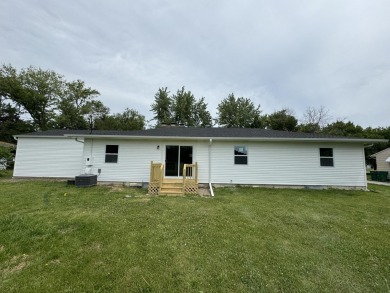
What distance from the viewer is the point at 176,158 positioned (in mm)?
9719

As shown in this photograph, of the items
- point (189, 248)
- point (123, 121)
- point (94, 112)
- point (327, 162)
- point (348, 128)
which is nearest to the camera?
point (189, 248)

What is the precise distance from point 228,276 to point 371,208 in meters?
6.46

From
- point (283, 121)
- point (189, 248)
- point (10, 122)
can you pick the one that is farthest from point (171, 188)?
point (10, 122)

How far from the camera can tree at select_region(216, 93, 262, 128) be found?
27438mm

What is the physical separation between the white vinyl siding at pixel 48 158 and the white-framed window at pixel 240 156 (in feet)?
31.1

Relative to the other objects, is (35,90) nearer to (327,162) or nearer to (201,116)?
(201,116)

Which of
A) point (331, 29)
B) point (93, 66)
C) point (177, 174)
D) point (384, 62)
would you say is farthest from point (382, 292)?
point (93, 66)

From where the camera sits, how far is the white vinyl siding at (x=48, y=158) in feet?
38.5

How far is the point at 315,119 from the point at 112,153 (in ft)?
84.7

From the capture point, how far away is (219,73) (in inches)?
609

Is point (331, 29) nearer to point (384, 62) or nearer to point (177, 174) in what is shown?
point (384, 62)

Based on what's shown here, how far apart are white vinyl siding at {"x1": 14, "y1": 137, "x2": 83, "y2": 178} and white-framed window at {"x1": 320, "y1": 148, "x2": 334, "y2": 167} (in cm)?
1380

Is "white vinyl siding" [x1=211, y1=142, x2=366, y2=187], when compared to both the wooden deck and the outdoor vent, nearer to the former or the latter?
the wooden deck

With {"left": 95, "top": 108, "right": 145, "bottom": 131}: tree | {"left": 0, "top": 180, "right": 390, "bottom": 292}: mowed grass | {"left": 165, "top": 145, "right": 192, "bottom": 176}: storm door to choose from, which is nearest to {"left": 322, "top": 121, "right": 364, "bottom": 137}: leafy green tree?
{"left": 165, "top": 145, "right": 192, "bottom": 176}: storm door
